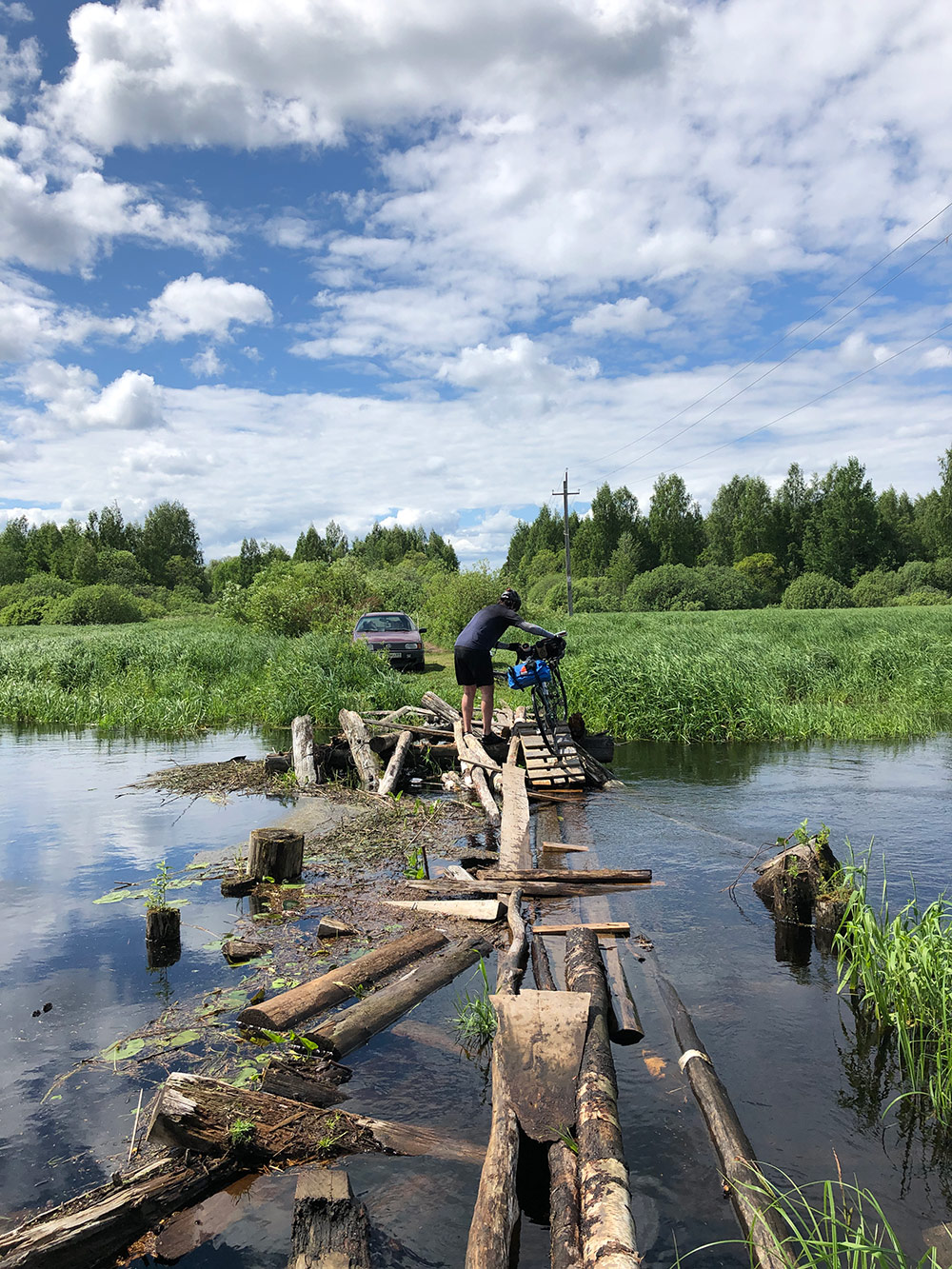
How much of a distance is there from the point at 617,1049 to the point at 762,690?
508 inches

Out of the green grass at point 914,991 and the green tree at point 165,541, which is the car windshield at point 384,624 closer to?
the green grass at point 914,991

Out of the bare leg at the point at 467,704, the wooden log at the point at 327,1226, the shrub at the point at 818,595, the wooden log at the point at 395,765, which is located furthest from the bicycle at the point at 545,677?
the shrub at the point at 818,595

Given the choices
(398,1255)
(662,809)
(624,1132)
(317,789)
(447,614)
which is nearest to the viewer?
(398,1255)

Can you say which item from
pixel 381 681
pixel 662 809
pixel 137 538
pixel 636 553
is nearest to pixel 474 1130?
pixel 662 809

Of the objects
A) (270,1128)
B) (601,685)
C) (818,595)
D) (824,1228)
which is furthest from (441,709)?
(818,595)

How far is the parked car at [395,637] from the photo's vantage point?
22391 mm

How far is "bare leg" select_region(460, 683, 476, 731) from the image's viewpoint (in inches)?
469

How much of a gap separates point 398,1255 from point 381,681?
14.0 m

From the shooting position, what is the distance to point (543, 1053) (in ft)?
13.7

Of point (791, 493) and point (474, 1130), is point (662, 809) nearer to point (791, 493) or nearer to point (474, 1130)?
point (474, 1130)

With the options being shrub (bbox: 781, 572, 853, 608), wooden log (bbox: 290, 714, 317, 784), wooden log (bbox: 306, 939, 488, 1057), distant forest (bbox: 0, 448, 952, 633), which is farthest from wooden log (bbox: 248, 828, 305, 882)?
shrub (bbox: 781, 572, 853, 608)

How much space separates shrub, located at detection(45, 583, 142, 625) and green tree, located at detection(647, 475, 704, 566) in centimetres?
5610

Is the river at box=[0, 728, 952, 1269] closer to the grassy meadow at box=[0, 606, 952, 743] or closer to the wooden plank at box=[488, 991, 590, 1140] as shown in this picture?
the wooden plank at box=[488, 991, 590, 1140]

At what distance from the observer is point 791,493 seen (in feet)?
319
